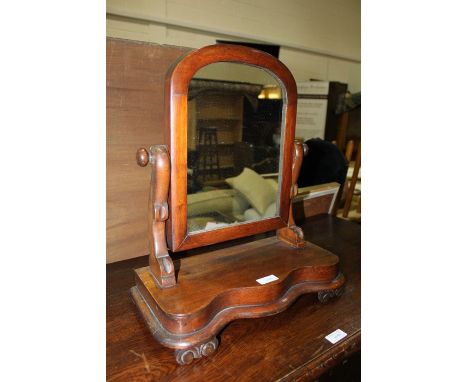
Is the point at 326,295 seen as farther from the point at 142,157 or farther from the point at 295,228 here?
the point at 142,157

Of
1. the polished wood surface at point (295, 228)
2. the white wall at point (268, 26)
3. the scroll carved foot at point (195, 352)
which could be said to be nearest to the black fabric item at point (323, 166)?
the polished wood surface at point (295, 228)

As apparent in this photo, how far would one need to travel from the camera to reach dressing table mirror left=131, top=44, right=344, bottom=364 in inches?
24.0

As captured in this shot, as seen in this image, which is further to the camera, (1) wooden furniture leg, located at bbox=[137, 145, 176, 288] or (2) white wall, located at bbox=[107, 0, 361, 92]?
(2) white wall, located at bbox=[107, 0, 361, 92]

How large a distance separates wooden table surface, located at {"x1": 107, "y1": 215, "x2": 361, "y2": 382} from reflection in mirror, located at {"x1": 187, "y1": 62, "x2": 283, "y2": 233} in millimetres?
220

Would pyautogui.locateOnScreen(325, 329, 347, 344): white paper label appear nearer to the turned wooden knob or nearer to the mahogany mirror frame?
the mahogany mirror frame

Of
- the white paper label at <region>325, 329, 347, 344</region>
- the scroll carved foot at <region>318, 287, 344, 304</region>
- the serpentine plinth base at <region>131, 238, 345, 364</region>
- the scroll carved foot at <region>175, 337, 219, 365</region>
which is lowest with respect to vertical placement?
the white paper label at <region>325, 329, 347, 344</region>

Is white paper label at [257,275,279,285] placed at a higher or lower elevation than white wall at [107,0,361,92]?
lower

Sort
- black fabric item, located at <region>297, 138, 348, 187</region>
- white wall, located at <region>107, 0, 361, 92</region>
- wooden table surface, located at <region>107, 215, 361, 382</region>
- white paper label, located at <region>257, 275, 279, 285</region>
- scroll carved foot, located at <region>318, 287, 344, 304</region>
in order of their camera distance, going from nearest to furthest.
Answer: wooden table surface, located at <region>107, 215, 361, 382</region>, white paper label, located at <region>257, 275, 279, 285</region>, scroll carved foot, located at <region>318, 287, 344, 304</region>, black fabric item, located at <region>297, 138, 348, 187</region>, white wall, located at <region>107, 0, 361, 92</region>

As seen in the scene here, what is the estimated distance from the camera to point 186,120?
2.07 feet

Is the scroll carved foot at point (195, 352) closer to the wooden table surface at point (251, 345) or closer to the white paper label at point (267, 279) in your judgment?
the wooden table surface at point (251, 345)

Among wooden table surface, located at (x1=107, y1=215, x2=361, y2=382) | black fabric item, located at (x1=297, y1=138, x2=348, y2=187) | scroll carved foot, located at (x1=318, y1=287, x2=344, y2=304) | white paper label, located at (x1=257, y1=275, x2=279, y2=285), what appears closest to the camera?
wooden table surface, located at (x1=107, y1=215, x2=361, y2=382)

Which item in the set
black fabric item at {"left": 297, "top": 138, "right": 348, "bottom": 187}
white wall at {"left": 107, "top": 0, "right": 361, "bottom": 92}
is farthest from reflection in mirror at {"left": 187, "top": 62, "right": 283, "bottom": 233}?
white wall at {"left": 107, "top": 0, "right": 361, "bottom": 92}

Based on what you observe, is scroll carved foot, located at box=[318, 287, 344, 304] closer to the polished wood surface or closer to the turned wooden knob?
the polished wood surface
